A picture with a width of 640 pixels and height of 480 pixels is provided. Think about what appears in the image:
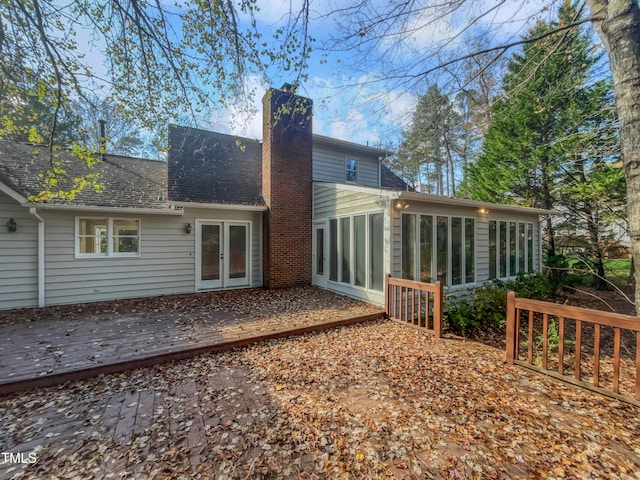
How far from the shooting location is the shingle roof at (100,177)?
6.77 metres

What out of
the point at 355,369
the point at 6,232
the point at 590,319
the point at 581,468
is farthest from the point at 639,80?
the point at 6,232

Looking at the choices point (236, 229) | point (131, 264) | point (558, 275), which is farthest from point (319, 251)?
point (558, 275)

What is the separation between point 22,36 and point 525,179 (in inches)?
581

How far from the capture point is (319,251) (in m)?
8.91

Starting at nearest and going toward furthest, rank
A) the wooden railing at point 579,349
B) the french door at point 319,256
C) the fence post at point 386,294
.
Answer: the wooden railing at point 579,349
the fence post at point 386,294
the french door at point 319,256

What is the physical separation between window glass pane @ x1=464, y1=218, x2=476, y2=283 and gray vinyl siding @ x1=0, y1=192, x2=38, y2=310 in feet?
35.6

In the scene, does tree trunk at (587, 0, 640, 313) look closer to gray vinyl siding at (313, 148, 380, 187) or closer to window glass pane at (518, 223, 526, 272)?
window glass pane at (518, 223, 526, 272)

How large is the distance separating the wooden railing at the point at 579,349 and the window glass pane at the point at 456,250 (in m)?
2.04

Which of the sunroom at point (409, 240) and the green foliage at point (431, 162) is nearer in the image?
the sunroom at point (409, 240)

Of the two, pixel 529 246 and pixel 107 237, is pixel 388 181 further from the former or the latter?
pixel 107 237

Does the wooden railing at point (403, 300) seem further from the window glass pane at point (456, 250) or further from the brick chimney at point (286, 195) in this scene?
the brick chimney at point (286, 195)

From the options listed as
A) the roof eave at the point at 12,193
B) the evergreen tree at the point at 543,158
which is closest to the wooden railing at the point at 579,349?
the evergreen tree at the point at 543,158

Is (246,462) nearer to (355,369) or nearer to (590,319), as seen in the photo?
(355,369)

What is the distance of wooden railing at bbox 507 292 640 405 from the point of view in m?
2.98
